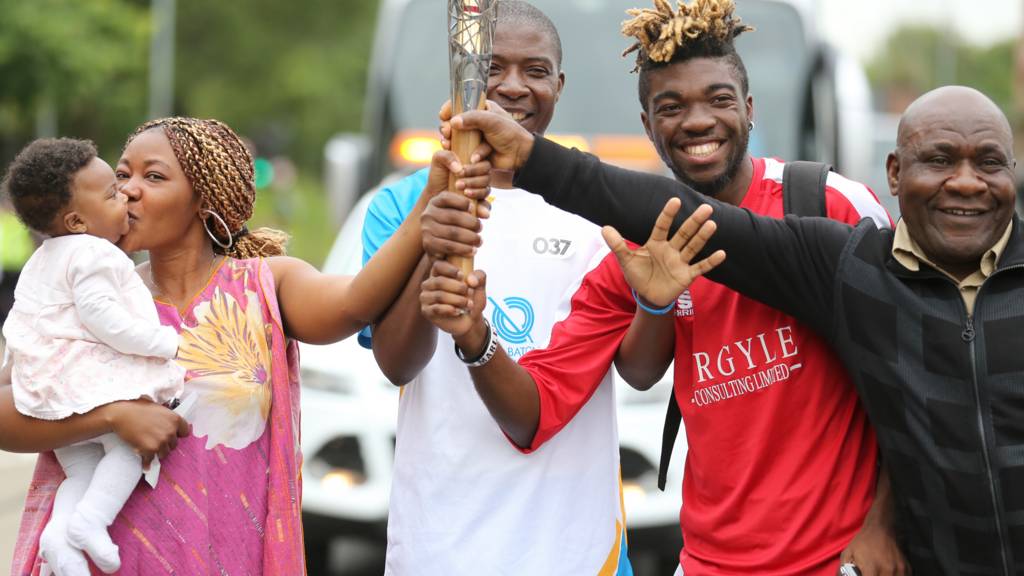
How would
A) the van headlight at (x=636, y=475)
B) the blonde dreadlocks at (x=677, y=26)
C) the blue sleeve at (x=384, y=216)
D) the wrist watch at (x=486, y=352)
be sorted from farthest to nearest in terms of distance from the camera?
the van headlight at (x=636, y=475) → the blue sleeve at (x=384, y=216) → the blonde dreadlocks at (x=677, y=26) → the wrist watch at (x=486, y=352)

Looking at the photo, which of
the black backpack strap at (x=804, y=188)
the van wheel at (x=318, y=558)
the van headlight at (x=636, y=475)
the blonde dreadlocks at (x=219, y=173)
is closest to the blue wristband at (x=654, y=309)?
the black backpack strap at (x=804, y=188)

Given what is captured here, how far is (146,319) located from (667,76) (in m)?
1.31

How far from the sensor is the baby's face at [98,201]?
280 cm

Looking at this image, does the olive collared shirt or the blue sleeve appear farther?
the blue sleeve

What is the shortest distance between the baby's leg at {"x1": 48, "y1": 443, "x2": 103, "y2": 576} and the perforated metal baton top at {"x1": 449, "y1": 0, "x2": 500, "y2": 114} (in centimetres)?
112

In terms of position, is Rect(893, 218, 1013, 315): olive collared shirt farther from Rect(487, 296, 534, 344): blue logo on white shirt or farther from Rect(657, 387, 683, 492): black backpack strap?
Rect(487, 296, 534, 344): blue logo on white shirt

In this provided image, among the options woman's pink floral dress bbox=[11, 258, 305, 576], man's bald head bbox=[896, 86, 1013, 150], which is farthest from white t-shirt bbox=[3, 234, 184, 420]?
man's bald head bbox=[896, 86, 1013, 150]

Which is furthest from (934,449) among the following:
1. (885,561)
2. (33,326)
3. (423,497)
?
(33,326)

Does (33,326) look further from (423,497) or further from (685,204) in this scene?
(685,204)

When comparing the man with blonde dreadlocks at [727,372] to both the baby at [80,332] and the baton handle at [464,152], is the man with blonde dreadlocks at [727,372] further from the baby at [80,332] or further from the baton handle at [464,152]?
the baby at [80,332]

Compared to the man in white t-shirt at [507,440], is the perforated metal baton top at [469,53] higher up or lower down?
higher up

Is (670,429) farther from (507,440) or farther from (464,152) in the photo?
(464,152)

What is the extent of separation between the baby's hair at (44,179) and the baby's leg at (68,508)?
495 millimetres

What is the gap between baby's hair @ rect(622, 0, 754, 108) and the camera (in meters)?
3.04
